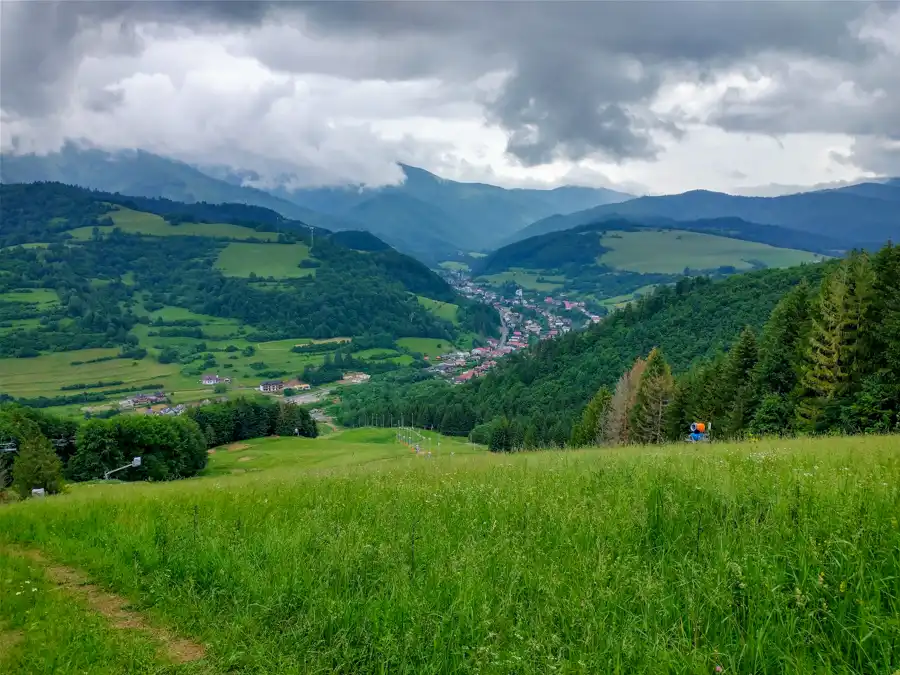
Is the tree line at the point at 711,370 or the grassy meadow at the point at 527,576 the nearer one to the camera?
the grassy meadow at the point at 527,576

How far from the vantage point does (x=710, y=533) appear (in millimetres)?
6023

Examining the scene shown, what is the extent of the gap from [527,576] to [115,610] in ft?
18.2

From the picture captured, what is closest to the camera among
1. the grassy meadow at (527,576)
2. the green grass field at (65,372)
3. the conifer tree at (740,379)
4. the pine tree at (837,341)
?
the grassy meadow at (527,576)

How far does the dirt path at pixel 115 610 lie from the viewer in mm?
6148

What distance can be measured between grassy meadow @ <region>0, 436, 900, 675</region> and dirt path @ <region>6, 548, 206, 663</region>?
142 mm

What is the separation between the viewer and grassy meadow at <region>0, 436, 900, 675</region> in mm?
4523

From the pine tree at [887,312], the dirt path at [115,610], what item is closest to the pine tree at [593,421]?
the pine tree at [887,312]

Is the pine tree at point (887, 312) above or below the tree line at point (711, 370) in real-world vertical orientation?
above

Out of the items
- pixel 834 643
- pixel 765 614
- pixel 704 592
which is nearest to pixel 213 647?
pixel 704 592

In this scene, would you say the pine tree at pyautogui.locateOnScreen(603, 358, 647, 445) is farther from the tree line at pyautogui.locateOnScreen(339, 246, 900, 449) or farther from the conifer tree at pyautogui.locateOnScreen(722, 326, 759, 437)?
the conifer tree at pyautogui.locateOnScreen(722, 326, 759, 437)

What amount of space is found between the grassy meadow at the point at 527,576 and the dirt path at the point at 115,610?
0.47 feet

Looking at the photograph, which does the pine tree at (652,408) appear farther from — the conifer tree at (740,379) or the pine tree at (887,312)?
the pine tree at (887,312)

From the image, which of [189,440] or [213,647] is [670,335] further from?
[213,647]

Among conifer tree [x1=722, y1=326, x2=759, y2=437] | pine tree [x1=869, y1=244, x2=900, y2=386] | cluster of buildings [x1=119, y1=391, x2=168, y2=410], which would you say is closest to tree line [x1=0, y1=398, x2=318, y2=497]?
conifer tree [x1=722, y1=326, x2=759, y2=437]
